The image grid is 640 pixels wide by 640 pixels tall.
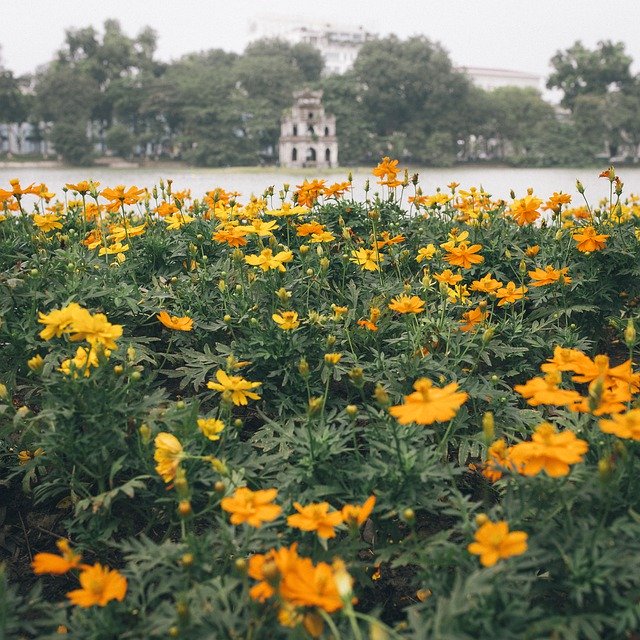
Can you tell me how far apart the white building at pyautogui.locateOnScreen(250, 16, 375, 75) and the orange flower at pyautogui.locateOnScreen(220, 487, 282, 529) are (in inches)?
2769

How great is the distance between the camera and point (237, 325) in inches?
67.4

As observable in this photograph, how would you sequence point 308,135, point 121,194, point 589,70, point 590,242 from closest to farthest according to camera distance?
point 590,242 < point 121,194 < point 308,135 < point 589,70

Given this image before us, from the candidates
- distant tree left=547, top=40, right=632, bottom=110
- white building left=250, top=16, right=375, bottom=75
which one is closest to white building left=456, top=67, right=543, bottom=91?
white building left=250, top=16, right=375, bottom=75

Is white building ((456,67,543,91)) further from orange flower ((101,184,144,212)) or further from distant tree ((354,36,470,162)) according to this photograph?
orange flower ((101,184,144,212))

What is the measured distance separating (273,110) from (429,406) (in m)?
29.4

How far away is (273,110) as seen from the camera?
2872 cm

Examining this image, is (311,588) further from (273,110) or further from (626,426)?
(273,110)

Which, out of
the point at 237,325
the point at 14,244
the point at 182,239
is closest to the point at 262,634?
the point at 237,325

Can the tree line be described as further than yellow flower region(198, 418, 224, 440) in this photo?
Yes

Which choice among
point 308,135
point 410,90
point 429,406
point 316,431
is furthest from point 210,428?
point 410,90

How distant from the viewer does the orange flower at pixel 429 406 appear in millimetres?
877

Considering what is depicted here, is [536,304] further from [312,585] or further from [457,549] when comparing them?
[312,585]

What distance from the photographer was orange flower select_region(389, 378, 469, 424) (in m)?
0.88

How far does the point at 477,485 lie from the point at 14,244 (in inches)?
64.4
